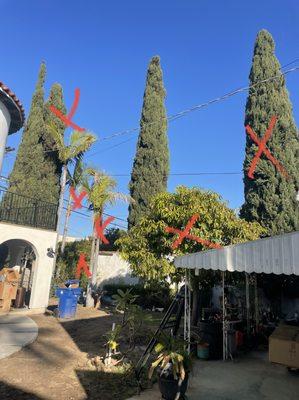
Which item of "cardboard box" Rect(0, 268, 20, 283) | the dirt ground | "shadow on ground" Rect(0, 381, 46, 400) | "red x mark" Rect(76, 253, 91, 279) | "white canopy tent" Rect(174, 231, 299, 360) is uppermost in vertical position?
"red x mark" Rect(76, 253, 91, 279)

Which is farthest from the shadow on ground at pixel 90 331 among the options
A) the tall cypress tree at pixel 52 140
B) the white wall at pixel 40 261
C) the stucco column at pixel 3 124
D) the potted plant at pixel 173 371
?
the tall cypress tree at pixel 52 140

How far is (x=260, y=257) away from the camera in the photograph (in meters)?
5.11

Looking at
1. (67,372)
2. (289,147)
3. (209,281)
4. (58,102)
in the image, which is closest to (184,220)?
(209,281)

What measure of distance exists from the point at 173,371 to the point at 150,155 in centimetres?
1832

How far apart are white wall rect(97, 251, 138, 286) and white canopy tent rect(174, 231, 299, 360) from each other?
14613 mm

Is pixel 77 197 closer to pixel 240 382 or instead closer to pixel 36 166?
pixel 36 166

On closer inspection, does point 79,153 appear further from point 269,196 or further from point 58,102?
point 269,196

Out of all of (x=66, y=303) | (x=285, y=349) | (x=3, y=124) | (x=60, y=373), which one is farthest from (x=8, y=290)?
(x=285, y=349)

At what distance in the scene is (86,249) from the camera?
2202cm

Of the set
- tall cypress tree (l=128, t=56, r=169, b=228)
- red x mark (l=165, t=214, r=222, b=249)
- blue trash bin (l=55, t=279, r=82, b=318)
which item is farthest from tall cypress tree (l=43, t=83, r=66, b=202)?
red x mark (l=165, t=214, r=222, b=249)

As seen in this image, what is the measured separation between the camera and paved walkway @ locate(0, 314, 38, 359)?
27.5 ft

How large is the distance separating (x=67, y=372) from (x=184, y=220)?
590 cm

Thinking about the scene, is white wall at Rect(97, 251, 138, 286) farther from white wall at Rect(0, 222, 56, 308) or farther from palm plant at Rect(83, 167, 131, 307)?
white wall at Rect(0, 222, 56, 308)

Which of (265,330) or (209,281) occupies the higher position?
(209,281)
